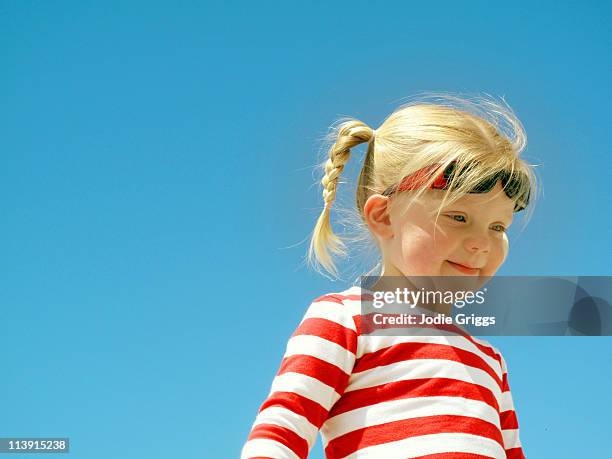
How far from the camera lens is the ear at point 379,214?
269cm

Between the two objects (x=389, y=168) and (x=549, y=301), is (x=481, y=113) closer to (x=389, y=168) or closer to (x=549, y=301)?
(x=389, y=168)

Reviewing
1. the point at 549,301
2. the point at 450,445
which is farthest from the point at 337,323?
the point at 549,301

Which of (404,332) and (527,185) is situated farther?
(527,185)

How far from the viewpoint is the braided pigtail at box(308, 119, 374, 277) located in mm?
2852

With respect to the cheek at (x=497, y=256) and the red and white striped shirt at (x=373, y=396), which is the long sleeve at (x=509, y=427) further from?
the cheek at (x=497, y=256)

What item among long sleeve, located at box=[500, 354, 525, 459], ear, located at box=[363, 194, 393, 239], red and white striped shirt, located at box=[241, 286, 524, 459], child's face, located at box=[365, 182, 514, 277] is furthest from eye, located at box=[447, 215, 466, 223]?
long sleeve, located at box=[500, 354, 525, 459]

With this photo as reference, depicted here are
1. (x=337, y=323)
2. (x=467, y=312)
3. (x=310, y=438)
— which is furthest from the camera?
(x=467, y=312)

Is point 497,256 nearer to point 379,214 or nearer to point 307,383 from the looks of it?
point 379,214

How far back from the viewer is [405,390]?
236cm

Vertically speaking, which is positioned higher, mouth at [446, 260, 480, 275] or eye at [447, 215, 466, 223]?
eye at [447, 215, 466, 223]

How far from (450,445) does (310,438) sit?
1.41 feet

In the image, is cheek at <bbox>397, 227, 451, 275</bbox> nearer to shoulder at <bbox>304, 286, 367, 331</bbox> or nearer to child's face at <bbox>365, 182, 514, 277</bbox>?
child's face at <bbox>365, 182, 514, 277</bbox>

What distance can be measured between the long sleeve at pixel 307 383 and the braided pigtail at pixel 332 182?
380 millimetres

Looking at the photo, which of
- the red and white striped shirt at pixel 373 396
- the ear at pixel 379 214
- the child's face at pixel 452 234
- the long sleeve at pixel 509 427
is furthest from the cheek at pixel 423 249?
the long sleeve at pixel 509 427
